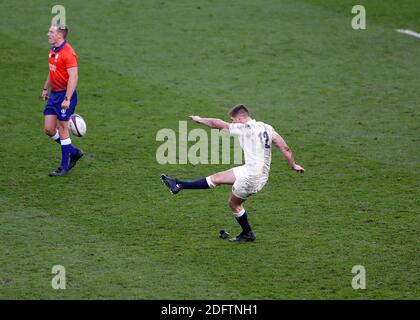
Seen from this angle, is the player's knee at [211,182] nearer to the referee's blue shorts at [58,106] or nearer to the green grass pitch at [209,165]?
the green grass pitch at [209,165]

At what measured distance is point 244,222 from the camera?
34.7 ft

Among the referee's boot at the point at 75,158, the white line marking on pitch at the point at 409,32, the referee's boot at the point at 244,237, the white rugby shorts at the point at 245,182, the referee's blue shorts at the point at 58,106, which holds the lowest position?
Result: the referee's boot at the point at 244,237

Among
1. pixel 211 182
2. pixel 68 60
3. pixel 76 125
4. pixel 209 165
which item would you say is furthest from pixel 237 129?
pixel 76 125

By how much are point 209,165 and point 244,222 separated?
3.02 metres

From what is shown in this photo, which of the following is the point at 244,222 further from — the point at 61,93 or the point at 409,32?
the point at 409,32

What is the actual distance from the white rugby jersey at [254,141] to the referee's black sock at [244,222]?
57cm

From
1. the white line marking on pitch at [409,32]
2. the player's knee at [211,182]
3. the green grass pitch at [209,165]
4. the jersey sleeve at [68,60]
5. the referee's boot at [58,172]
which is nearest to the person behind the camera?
the green grass pitch at [209,165]

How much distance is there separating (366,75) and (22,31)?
7599mm

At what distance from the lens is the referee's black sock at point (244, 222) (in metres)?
10.5

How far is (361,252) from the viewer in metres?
10.3

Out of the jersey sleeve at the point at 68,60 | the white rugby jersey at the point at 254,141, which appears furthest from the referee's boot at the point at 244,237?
the jersey sleeve at the point at 68,60

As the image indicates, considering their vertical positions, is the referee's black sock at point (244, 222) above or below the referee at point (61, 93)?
below

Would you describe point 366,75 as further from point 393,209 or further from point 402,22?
point 393,209
